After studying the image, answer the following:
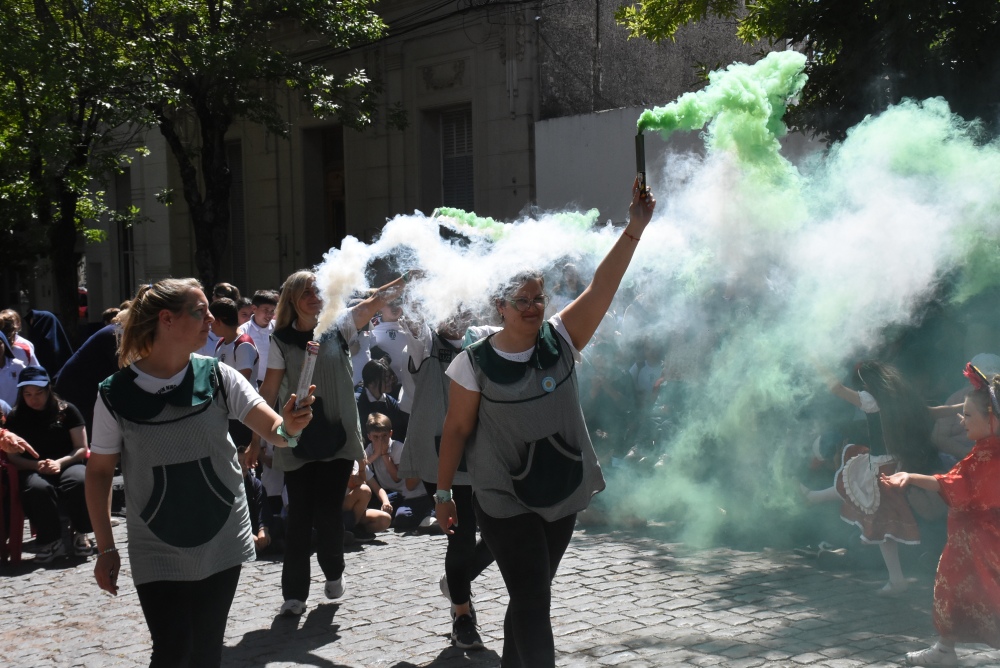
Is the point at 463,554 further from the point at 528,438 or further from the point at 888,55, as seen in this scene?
the point at 888,55

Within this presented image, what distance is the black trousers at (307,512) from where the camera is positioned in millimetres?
5551

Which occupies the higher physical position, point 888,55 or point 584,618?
point 888,55

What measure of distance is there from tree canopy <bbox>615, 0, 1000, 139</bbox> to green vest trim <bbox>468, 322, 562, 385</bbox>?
4708 millimetres

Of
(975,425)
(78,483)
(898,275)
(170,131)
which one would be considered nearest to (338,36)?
(170,131)

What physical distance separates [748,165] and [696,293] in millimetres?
1174

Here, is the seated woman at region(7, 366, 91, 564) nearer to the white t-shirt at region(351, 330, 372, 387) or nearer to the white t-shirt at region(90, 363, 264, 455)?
the white t-shirt at region(351, 330, 372, 387)

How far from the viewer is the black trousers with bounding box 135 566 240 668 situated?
3.43 metres

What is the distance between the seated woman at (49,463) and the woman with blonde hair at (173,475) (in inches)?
178

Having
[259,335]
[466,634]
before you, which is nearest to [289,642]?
[466,634]

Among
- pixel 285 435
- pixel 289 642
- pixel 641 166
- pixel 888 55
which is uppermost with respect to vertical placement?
pixel 888 55

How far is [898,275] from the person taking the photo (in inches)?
249

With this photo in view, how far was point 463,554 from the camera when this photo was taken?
5.03 m

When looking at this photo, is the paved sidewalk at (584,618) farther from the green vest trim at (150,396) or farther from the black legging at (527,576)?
the green vest trim at (150,396)

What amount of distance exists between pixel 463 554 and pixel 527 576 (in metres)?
1.33
